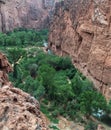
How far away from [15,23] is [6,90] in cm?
7498

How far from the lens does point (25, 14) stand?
3371 inches

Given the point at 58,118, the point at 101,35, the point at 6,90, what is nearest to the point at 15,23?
the point at 101,35

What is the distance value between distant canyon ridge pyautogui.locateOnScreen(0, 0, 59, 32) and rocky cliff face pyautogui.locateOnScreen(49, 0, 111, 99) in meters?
24.0

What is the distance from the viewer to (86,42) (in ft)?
144

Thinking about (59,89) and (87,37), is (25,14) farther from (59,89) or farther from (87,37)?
(59,89)

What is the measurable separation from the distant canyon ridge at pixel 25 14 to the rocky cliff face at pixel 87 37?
946 inches

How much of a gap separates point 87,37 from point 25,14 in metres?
43.9

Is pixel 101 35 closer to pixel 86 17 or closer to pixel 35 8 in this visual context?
pixel 86 17

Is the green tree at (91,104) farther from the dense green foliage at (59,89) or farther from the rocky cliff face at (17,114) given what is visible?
the rocky cliff face at (17,114)

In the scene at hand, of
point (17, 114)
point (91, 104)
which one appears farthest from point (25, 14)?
point (17, 114)

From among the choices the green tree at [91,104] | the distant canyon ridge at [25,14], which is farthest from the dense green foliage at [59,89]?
the distant canyon ridge at [25,14]

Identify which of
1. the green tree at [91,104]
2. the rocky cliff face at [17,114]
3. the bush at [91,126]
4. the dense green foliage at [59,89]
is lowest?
the dense green foliage at [59,89]

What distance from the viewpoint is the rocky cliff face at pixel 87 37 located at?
37500 mm

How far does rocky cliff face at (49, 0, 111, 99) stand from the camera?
37.5 m
